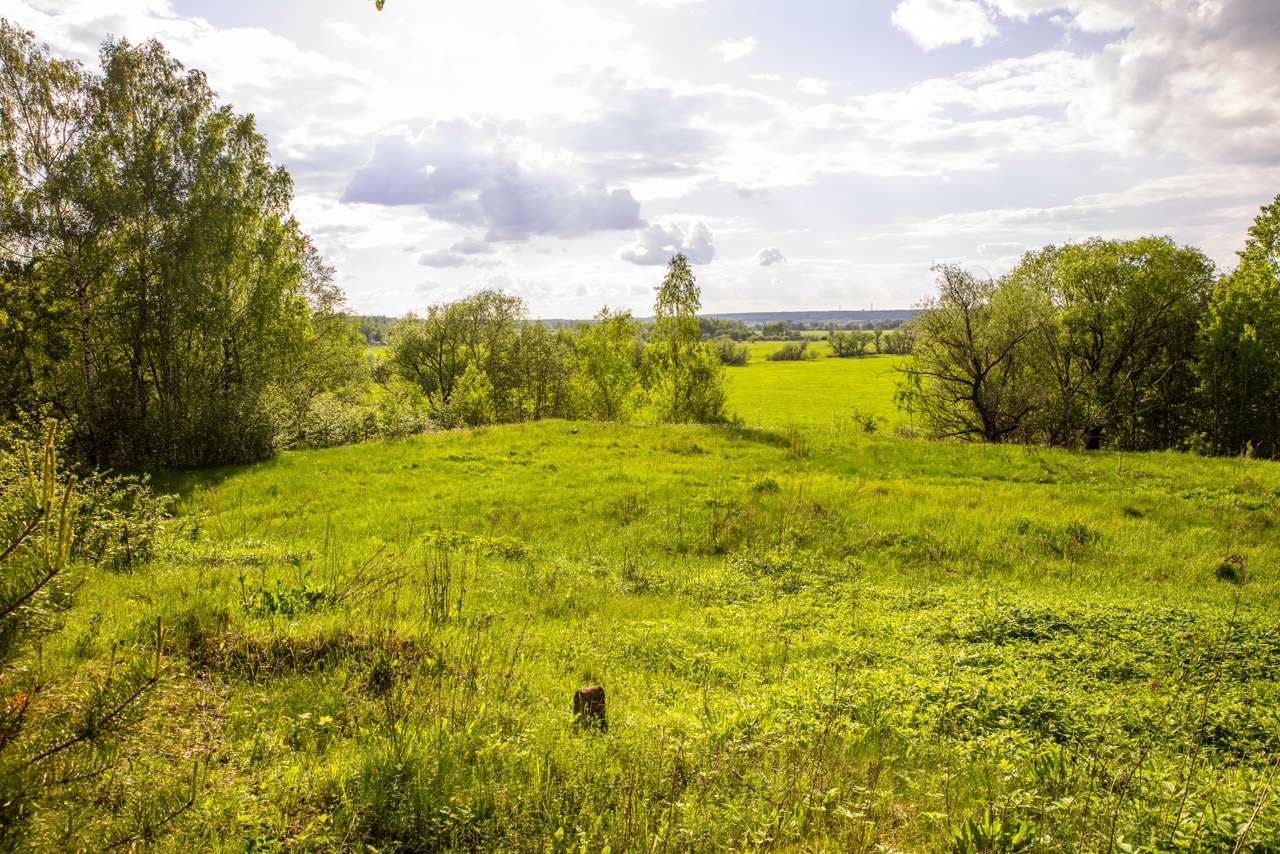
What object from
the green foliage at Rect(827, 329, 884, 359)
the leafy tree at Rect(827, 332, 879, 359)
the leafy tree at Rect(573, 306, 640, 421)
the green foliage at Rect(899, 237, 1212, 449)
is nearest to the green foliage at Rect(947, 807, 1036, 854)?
the green foliage at Rect(899, 237, 1212, 449)

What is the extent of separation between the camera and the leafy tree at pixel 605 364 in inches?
2076

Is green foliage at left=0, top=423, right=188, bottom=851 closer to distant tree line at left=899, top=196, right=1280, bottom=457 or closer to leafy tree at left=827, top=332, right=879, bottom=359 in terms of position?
distant tree line at left=899, top=196, right=1280, bottom=457

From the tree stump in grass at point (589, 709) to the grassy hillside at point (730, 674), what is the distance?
5.4 inches

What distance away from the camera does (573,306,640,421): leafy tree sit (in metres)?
52.7

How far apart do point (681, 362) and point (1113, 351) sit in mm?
22704

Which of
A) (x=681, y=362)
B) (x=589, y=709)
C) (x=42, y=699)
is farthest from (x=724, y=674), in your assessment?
(x=681, y=362)

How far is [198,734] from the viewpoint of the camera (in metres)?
4.44

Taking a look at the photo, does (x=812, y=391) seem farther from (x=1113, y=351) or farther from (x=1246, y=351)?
(x=1246, y=351)

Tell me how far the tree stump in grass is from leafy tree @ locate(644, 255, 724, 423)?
3058 centimetres

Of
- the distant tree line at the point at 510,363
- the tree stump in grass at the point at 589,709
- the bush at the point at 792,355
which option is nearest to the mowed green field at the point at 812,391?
the bush at the point at 792,355

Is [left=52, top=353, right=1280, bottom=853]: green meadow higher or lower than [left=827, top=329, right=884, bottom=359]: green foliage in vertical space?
lower

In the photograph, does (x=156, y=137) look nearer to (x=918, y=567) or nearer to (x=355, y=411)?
(x=355, y=411)

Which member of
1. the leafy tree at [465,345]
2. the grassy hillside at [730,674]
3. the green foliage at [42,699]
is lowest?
the grassy hillside at [730,674]

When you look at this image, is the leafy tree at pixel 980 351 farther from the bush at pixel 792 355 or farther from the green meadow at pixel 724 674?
the bush at pixel 792 355
